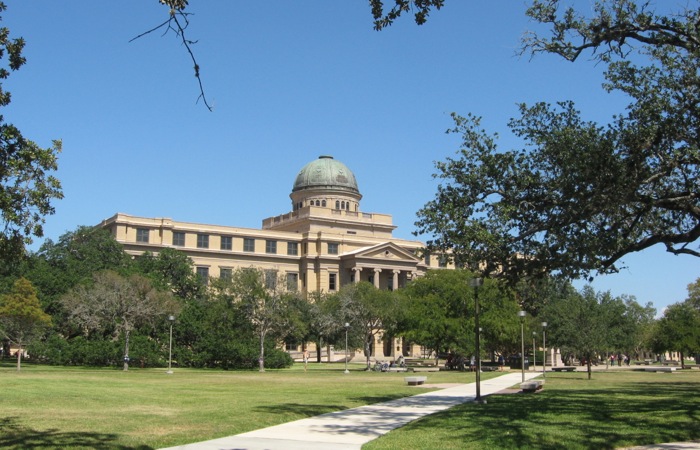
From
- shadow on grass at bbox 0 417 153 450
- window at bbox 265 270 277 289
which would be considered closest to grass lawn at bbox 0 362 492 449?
shadow on grass at bbox 0 417 153 450

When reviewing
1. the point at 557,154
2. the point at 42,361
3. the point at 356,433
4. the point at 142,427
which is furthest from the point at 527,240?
the point at 42,361

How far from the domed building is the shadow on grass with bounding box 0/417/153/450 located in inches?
3293

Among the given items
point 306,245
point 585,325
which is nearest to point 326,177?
point 306,245

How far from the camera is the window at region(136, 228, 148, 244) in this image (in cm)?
10100

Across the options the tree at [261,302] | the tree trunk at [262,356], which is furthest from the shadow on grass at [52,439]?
the tree at [261,302]

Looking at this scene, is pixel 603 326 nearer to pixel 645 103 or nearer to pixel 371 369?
pixel 371 369

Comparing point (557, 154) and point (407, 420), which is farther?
point (557, 154)

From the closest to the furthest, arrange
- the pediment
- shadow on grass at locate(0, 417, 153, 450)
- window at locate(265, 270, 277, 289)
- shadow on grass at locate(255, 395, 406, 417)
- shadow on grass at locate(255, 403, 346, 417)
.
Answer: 1. shadow on grass at locate(0, 417, 153, 450)
2. shadow on grass at locate(255, 403, 346, 417)
3. shadow on grass at locate(255, 395, 406, 417)
4. window at locate(265, 270, 277, 289)
5. the pediment

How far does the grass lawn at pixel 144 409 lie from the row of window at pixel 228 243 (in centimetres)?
6669

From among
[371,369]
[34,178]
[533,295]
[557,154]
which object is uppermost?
[557,154]

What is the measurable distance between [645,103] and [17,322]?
151 ft

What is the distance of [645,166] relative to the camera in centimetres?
2028

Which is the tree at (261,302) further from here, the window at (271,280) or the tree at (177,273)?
the tree at (177,273)

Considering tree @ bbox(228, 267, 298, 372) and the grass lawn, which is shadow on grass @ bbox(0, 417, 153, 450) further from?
tree @ bbox(228, 267, 298, 372)
